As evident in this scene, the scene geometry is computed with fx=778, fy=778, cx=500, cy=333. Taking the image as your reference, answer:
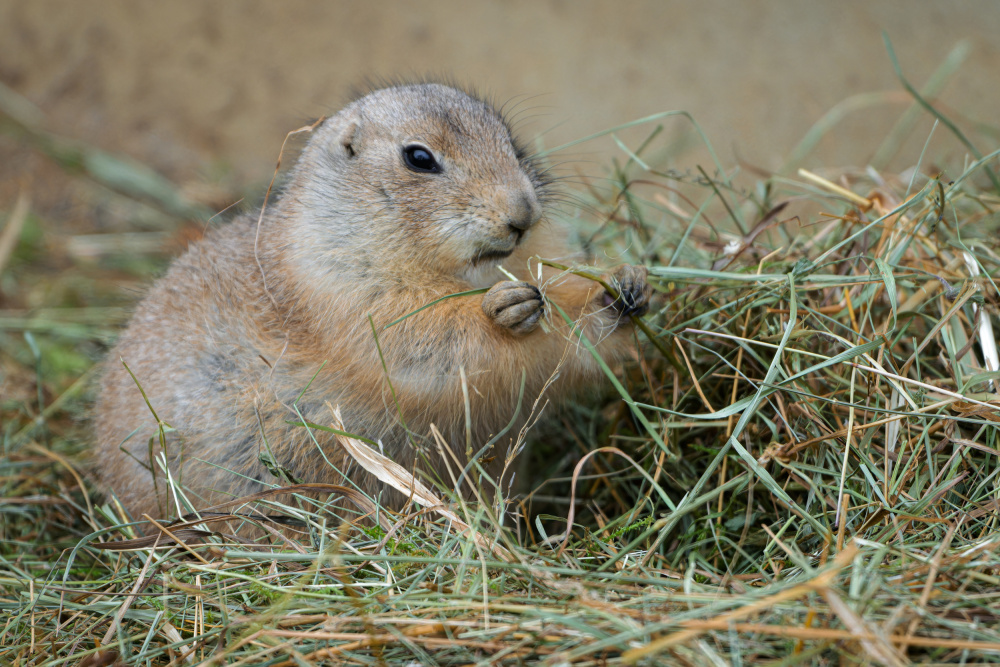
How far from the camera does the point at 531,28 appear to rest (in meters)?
6.77

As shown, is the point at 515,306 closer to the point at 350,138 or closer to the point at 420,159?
the point at 420,159

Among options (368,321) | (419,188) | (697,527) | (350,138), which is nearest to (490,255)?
(419,188)

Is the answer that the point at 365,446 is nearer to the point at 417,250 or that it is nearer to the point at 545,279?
the point at 417,250

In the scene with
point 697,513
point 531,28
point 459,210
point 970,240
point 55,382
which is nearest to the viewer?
point 459,210

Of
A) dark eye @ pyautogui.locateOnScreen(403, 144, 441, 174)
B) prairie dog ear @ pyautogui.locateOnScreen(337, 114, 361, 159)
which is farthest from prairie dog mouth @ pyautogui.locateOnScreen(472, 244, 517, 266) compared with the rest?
prairie dog ear @ pyautogui.locateOnScreen(337, 114, 361, 159)

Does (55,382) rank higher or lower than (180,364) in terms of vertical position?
lower

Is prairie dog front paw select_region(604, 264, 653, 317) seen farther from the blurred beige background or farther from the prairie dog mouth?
the blurred beige background

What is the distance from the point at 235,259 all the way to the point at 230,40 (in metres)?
4.58

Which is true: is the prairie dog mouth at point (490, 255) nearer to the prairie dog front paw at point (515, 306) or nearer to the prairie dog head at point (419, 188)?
the prairie dog head at point (419, 188)

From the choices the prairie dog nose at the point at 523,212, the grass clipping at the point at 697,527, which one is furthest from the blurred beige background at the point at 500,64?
the prairie dog nose at the point at 523,212

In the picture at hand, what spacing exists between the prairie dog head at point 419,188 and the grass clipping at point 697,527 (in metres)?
0.59

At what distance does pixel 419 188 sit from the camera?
298 centimetres

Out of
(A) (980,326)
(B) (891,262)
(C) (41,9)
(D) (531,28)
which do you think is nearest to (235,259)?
(B) (891,262)

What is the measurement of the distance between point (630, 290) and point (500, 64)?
4297mm
